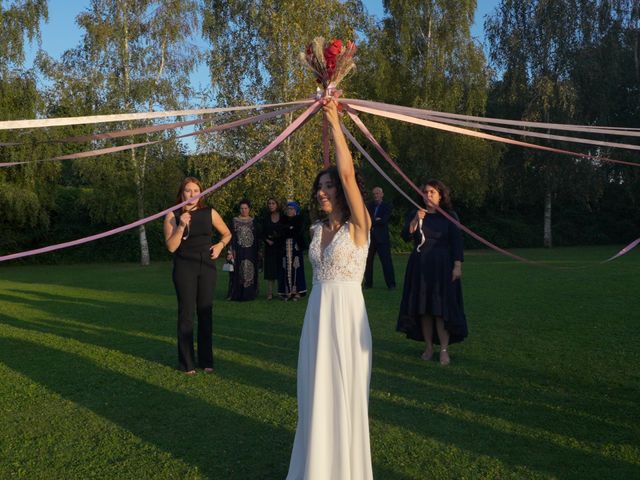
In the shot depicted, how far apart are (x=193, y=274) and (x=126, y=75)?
21.0m

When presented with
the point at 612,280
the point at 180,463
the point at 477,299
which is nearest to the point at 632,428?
the point at 180,463

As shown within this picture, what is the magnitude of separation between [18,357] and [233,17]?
21.8m

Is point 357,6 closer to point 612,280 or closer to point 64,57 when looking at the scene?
point 64,57

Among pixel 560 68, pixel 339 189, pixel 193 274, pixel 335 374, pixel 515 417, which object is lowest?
pixel 515 417

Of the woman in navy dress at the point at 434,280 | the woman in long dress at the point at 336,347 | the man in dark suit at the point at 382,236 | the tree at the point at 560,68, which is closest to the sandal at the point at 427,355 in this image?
the woman in navy dress at the point at 434,280

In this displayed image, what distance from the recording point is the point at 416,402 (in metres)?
5.80

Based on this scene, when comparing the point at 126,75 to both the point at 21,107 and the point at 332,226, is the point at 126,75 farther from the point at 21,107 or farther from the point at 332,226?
the point at 332,226

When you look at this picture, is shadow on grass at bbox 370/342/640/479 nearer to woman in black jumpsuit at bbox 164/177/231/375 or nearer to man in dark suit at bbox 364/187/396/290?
woman in black jumpsuit at bbox 164/177/231/375

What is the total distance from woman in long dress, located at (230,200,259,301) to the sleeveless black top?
5952 millimetres

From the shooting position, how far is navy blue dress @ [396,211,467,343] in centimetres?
743

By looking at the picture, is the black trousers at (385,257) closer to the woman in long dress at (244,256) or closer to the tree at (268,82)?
the woman in long dress at (244,256)

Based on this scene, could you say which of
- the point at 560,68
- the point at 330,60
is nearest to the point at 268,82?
the point at 560,68

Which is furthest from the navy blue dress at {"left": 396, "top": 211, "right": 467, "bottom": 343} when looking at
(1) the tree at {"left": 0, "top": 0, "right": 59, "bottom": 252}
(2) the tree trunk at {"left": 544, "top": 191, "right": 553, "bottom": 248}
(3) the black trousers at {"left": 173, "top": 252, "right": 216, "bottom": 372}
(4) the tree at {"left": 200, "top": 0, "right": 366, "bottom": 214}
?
(2) the tree trunk at {"left": 544, "top": 191, "right": 553, "bottom": 248}

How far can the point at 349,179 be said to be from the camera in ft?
12.0
